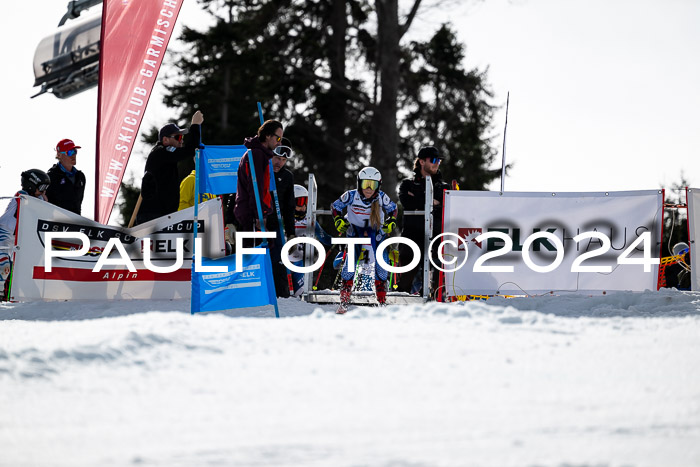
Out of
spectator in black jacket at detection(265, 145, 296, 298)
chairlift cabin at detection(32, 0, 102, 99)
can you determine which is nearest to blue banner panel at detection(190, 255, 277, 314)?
spectator in black jacket at detection(265, 145, 296, 298)

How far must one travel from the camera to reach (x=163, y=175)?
382 inches

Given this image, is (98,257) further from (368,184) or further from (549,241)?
(549,241)

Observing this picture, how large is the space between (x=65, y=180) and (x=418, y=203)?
4001 mm

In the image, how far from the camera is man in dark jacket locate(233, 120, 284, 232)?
8.62m

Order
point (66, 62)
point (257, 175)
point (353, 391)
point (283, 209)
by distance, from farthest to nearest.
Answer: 1. point (66, 62)
2. point (283, 209)
3. point (257, 175)
4. point (353, 391)

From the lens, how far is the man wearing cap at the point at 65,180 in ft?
33.4

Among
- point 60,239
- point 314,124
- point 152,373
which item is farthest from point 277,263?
point 314,124

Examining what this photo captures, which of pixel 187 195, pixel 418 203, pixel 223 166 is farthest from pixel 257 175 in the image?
pixel 418 203

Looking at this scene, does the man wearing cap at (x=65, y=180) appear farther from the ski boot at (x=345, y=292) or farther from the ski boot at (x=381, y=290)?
the ski boot at (x=381, y=290)

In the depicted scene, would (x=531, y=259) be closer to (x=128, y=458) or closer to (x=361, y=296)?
(x=361, y=296)

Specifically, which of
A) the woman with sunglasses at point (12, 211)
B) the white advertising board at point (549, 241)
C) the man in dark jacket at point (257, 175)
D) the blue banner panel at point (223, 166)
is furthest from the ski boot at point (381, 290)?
the woman with sunglasses at point (12, 211)

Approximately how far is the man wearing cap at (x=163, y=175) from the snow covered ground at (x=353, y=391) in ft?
9.17

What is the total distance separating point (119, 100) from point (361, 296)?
158 inches

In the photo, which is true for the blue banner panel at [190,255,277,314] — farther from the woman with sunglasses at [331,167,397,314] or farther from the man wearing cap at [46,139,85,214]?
the man wearing cap at [46,139,85,214]
